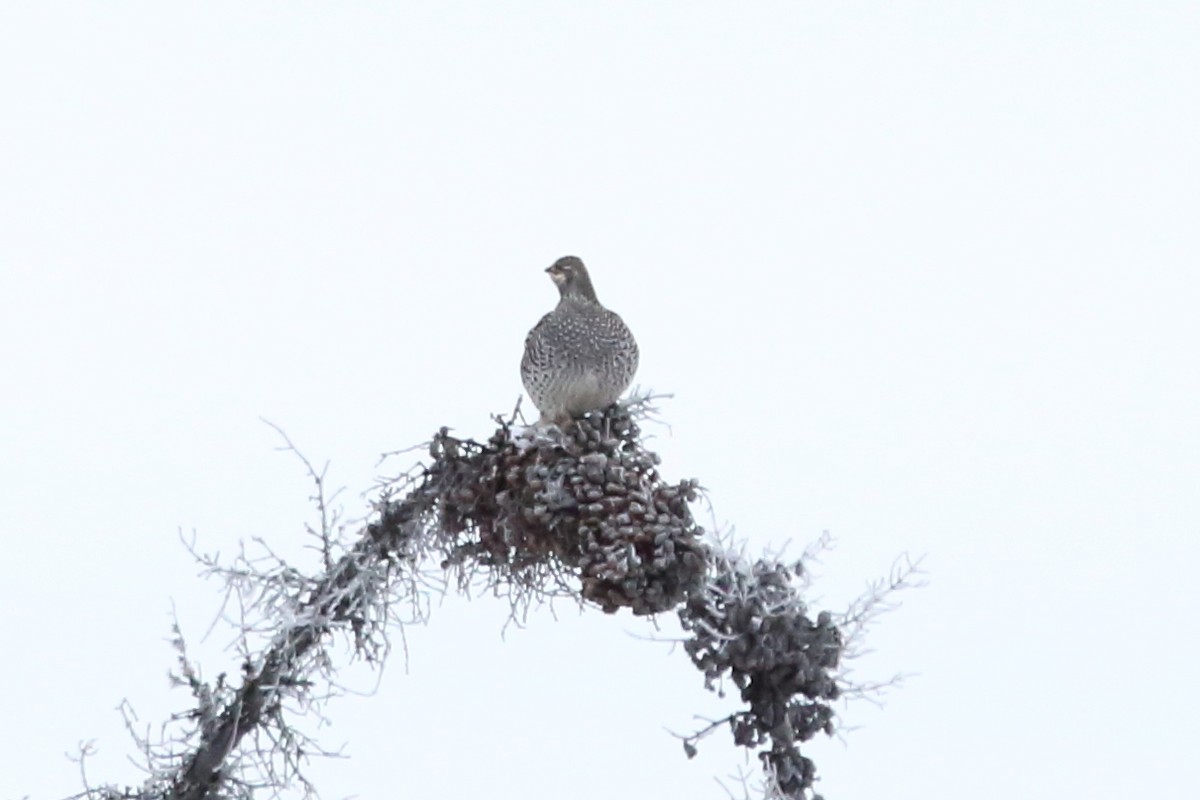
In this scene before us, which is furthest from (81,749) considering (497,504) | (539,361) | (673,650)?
(539,361)

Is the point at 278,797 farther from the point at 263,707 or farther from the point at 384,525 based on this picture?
the point at 384,525

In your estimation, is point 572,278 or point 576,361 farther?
point 572,278

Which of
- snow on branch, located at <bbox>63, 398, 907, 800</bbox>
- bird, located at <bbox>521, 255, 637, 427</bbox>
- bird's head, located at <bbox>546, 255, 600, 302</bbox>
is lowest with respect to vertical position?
snow on branch, located at <bbox>63, 398, 907, 800</bbox>

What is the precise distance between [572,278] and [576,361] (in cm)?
75

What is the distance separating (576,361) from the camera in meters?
5.51

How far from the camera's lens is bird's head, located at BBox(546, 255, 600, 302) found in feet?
20.1

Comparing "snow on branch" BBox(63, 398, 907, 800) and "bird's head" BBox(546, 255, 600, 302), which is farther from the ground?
"bird's head" BBox(546, 255, 600, 302)

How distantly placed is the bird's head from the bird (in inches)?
4.8

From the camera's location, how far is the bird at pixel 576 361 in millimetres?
5473

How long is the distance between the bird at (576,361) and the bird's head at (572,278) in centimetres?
12

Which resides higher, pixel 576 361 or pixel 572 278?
pixel 572 278

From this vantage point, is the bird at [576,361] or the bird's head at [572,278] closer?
the bird at [576,361]

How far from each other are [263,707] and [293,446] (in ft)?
2.19

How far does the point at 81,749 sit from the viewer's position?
14.3ft
